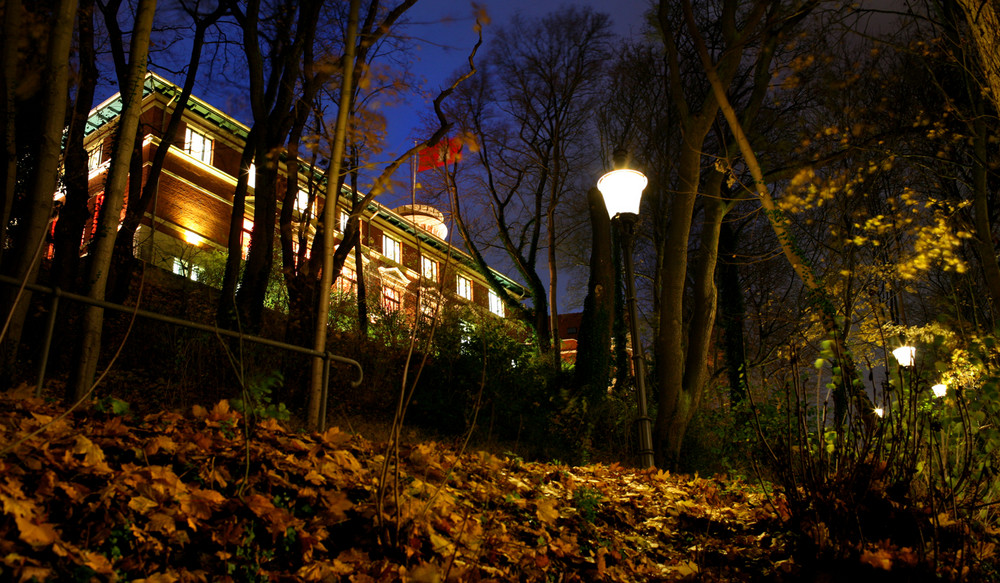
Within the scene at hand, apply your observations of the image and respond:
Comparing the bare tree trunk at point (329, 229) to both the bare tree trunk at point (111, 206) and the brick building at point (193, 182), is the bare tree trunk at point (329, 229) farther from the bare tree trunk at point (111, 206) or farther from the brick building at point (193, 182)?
the brick building at point (193, 182)

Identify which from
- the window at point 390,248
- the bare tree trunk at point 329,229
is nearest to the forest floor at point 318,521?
the bare tree trunk at point 329,229

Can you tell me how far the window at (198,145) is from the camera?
23.9 metres

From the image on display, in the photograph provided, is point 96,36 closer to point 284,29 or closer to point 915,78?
point 284,29

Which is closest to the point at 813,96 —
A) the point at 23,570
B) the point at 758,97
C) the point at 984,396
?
the point at 758,97

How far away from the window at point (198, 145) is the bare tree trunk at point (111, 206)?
20162 millimetres

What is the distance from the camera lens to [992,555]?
3.68m

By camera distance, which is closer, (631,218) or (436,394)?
(631,218)

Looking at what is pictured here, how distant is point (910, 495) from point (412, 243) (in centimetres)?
3166

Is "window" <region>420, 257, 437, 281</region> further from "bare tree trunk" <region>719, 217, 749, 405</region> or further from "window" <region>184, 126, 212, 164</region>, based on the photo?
"window" <region>184, 126, 212, 164</region>

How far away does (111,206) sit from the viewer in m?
5.07

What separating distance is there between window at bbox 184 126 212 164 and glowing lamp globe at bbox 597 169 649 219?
67.7 ft

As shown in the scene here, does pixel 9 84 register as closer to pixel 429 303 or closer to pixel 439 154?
pixel 439 154

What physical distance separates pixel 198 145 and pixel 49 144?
2153 cm

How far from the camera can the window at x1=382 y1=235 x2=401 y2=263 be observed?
32500 millimetres
